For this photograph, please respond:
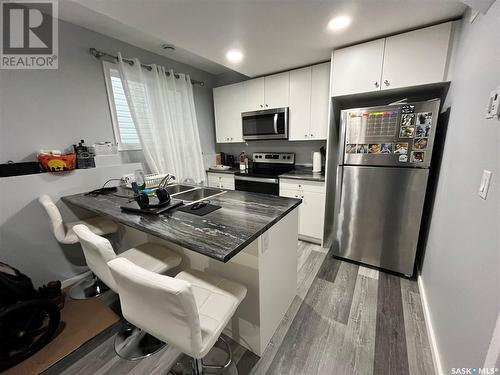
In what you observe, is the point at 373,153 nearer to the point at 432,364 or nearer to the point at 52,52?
the point at 432,364

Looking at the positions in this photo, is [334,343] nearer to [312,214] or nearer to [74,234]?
[312,214]

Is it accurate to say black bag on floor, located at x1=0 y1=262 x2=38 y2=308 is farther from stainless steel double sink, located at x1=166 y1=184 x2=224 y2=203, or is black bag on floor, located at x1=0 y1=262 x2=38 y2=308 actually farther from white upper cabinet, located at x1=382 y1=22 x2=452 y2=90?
white upper cabinet, located at x1=382 y1=22 x2=452 y2=90

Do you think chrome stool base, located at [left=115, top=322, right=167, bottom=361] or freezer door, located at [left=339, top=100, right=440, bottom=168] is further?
freezer door, located at [left=339, top=100, right=440, bottom=168]

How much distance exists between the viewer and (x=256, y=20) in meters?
1.66

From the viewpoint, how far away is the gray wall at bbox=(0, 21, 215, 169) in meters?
1.76

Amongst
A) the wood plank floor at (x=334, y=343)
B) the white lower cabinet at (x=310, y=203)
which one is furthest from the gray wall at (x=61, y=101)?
the white lower cabinet at (x=310, y=203)

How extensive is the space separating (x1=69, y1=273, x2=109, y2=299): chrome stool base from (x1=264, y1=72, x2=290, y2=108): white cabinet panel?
2.98 metres

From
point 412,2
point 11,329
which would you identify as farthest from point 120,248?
point 412,2

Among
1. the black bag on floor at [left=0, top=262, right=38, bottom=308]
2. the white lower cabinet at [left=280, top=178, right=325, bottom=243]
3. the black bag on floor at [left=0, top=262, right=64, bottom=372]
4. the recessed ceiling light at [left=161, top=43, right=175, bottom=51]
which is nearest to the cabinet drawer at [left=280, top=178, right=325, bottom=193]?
the white lower cabinet at [left=280, top=178, right=325, bottom=243]

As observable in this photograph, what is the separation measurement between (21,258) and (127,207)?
1.31 metres

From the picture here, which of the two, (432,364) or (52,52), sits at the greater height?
(52,52)

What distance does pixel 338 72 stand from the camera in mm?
2178

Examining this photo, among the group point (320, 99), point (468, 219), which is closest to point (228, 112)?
point (320, 99)

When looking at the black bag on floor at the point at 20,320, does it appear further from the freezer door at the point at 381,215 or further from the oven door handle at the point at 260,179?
the freezer door at the point at 381,215
